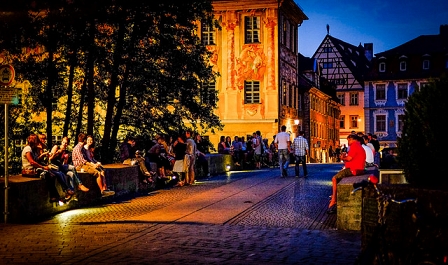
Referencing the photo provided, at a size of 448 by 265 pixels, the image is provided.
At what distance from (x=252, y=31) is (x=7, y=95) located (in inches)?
1361

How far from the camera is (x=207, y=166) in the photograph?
27.7 m

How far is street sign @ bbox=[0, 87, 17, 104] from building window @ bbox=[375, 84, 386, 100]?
64165 millimetres

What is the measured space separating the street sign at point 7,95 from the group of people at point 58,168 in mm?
1815

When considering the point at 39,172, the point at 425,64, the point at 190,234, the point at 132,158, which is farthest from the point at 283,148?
the point at 425,64

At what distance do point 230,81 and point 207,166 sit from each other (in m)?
19.9

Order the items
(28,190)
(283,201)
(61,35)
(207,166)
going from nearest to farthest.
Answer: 1. (28,190)
2. (283,201)
3. (61,35)
4. (207,166)

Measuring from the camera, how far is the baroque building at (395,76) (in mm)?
70750

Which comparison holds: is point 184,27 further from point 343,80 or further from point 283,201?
point 343,80

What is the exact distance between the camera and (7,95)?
13383 millimetres

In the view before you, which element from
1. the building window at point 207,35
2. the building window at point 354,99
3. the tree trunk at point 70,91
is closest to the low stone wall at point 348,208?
the tree trunk at point 70,91

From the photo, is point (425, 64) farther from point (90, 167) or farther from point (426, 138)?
point (426, 138)

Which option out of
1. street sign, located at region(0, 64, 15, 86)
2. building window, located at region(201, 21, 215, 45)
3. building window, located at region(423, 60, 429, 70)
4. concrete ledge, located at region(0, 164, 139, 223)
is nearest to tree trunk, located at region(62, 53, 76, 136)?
concrete ledge, located at region(0, 164, 139, 223)

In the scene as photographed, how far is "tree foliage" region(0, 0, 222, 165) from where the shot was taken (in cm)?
2481

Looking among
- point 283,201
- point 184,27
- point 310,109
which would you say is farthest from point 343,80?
point 283,201
